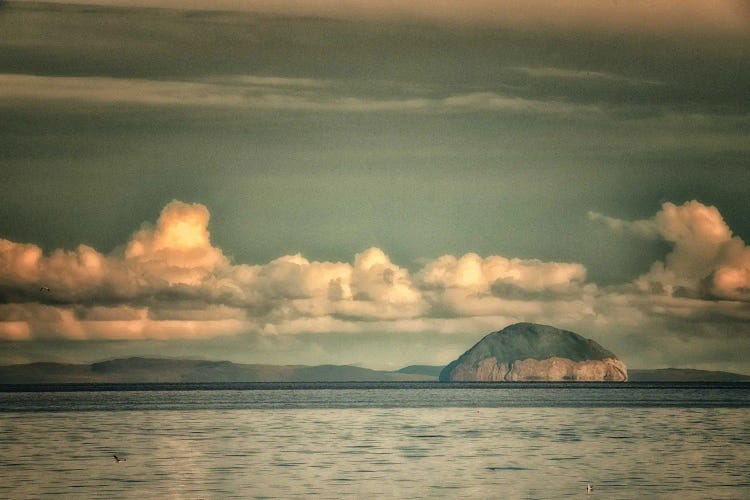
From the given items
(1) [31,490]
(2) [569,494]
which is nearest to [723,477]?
(2) [569,494]

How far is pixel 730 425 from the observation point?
122750mm

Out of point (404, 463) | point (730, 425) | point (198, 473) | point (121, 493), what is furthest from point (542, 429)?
point (121, 493)

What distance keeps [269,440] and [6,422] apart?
53185 mm

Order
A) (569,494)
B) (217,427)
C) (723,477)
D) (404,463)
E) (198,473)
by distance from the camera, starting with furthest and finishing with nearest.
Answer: (217,427) < (404,463) < (198,473) < (723,477) < (569,494)

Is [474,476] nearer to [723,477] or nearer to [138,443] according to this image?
[723,477]

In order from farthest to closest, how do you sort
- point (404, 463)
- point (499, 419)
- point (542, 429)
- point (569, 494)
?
point (499, 419), point (542, 429), point (404, 463), point (569, 494)

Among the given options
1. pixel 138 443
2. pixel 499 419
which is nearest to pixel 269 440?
pixel 138 443

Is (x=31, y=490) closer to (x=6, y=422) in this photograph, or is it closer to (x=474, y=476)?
(x=474, y=476)

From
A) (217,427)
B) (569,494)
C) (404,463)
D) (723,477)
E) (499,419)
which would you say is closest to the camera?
(569,494)

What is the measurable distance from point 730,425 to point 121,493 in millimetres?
77777

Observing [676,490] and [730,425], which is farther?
[730,425]

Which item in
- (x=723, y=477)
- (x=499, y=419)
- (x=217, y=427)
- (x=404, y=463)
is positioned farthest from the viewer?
(x=499, y=419)

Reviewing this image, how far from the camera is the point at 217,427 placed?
126312mm

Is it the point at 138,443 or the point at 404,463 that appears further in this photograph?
the point at 138,443
